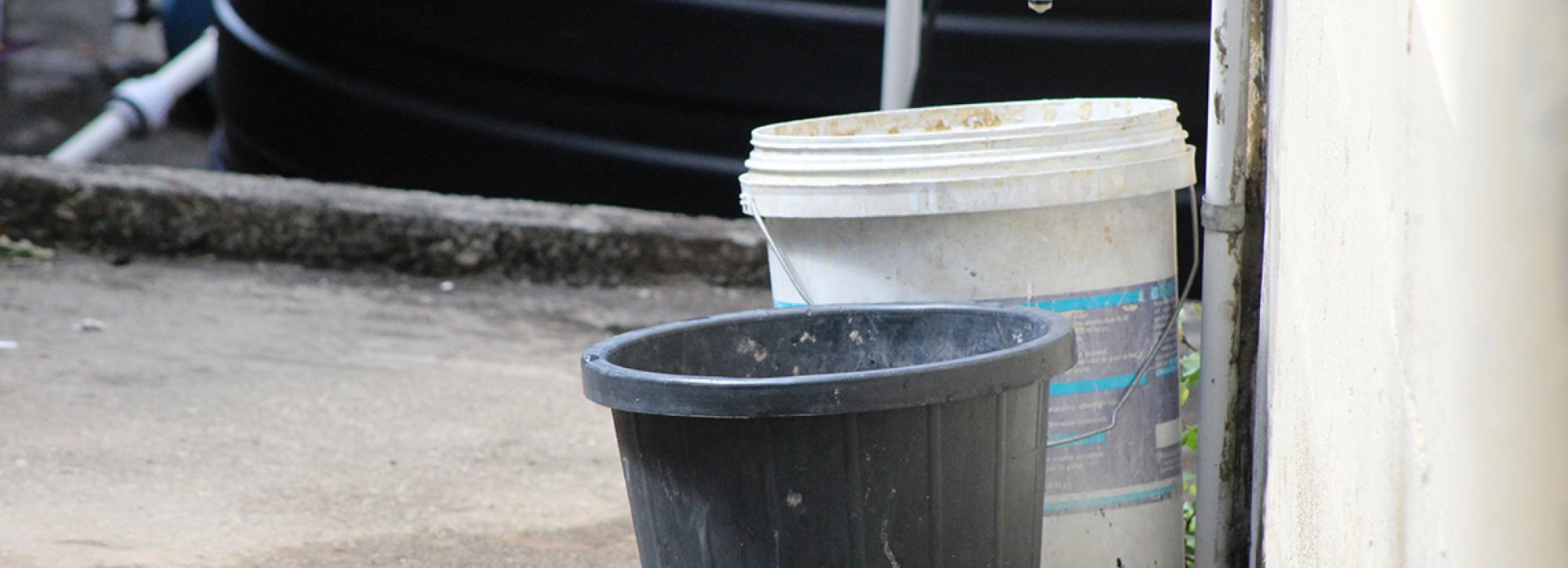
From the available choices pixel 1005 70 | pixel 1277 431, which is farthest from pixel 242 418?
pixel 1005 70

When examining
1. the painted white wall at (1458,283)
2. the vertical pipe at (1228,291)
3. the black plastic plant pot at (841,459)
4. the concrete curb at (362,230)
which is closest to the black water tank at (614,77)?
the concrete curb at (362,230)

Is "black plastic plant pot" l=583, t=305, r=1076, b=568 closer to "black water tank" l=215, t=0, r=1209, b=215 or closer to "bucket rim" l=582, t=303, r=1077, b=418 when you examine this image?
"bucket rim" l=582, t=303, r=1077, b=418

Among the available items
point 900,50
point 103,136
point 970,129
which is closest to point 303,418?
point 900,50

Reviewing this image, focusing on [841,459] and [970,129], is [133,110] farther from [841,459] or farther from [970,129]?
[841,459]

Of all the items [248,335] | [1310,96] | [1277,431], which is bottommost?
[248,335]

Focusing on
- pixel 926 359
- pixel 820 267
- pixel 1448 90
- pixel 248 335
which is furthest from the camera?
pixel 248 335

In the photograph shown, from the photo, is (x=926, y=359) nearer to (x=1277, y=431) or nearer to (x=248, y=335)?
Answer: (x=1277, y=431)

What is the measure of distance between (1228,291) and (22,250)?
3304 mm

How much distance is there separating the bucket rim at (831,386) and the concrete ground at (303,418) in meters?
0.77

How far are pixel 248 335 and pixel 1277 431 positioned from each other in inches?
96.2

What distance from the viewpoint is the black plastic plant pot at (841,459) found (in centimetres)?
113

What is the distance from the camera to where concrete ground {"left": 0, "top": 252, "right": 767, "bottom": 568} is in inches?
76.0

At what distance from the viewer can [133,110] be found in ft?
19.1

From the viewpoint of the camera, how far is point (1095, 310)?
149 cm
